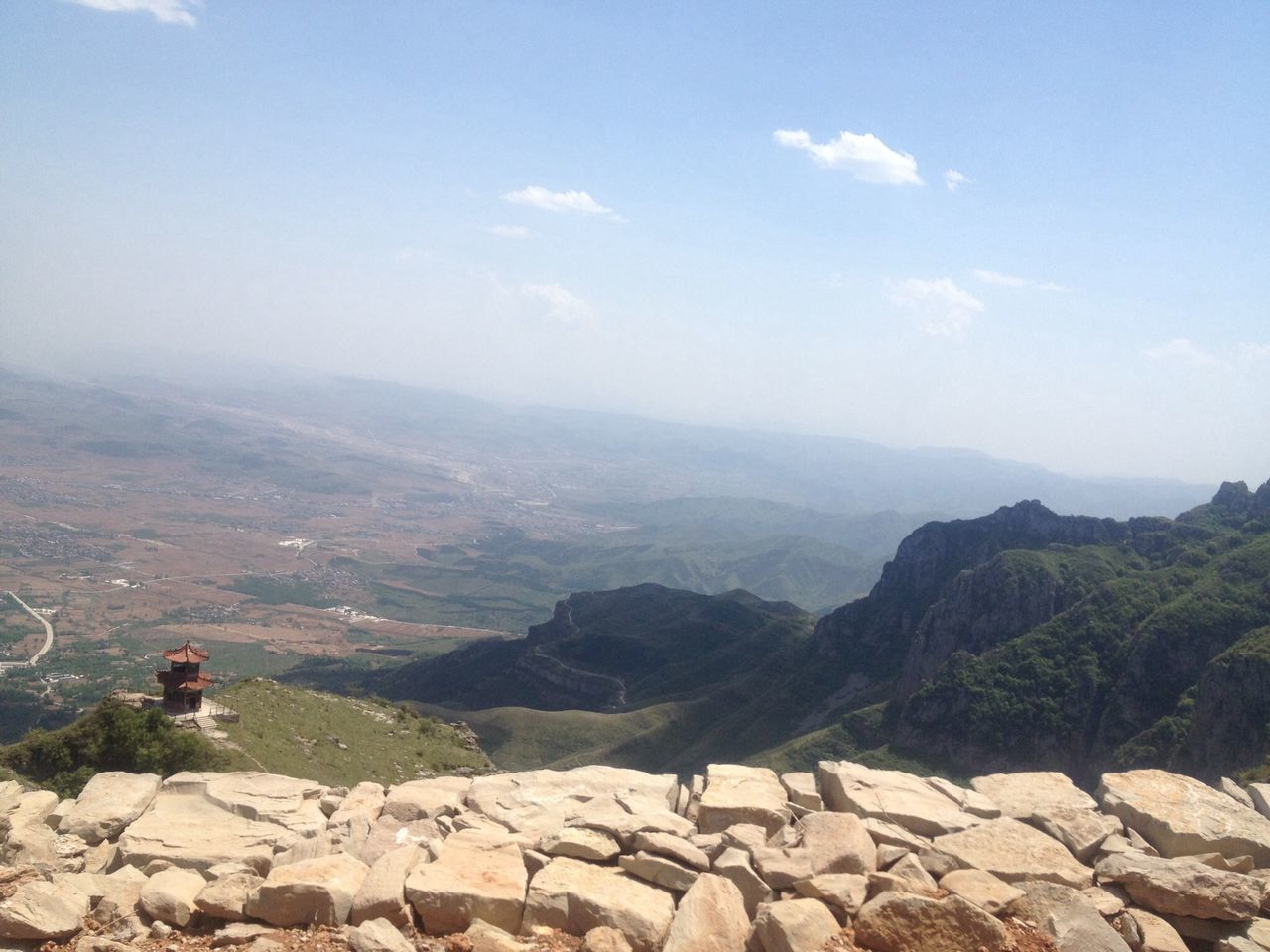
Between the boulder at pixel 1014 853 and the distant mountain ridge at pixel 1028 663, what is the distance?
56979 millimetres

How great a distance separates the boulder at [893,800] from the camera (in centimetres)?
1344

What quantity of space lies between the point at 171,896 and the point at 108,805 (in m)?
5.07

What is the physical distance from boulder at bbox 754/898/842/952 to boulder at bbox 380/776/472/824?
21.6ft

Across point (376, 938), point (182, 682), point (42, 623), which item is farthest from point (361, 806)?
point (42, 623)

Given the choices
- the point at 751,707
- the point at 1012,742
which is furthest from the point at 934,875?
the point at 751,707

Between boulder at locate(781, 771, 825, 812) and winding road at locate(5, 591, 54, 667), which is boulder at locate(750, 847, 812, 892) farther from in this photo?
winding road at locate(5, 591, 54, 667)

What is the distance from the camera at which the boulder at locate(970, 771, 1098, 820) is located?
14.2m

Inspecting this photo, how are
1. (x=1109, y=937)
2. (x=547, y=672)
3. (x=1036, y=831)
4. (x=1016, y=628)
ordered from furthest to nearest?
(x=547, y=672) → (x=1016, y=628) → (x=1036, y=831) → (x=1109, y=937)

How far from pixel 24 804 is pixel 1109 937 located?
17.7 meters

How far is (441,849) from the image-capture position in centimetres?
1212

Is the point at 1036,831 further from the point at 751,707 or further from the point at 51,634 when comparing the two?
the point at 51,634

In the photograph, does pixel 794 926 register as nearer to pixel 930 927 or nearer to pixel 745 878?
pixel 745 878

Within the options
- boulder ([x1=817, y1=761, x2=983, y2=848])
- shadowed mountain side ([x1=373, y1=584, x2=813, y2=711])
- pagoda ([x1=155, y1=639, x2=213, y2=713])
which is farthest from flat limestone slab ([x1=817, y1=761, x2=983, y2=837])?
shadowed mountain side ([x1=373, y1=584, x2=813, y2=711])

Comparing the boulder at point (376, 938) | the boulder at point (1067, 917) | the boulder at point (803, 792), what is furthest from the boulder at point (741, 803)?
the boulder at point (376, 938)
